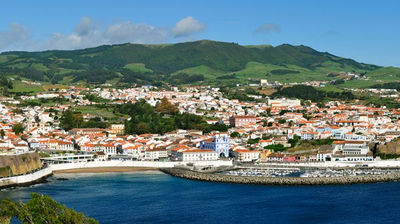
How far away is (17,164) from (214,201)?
407 inches

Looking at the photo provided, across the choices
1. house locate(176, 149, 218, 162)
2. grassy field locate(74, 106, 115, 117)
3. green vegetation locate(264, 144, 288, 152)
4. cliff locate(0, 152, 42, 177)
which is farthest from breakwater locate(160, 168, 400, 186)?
grassy field locate(74, 106, 115, 117)

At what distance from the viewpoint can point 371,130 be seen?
145ft

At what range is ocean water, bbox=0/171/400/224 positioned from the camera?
22.1 metres

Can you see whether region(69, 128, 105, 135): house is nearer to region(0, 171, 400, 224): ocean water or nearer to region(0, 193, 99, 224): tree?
region(0, 171, 400, 224): ocean water

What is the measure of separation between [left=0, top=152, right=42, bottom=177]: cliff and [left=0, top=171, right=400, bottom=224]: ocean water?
1.46 metres

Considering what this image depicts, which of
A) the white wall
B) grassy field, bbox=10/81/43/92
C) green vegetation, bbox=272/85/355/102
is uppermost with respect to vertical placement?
grassy field, bbox=10/81/43/92

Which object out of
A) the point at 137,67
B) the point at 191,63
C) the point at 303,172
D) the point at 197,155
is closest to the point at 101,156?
the point at 197,155

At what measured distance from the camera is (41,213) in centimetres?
1616

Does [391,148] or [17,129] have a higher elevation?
[17,129]

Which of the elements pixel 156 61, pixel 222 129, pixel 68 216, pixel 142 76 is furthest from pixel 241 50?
pixel 68 216

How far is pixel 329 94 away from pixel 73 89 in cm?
2696

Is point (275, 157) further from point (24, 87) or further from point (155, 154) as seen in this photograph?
point (24, 87)

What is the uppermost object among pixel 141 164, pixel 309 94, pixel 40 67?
pixel 40 67

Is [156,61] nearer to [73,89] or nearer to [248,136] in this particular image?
[73,89]
